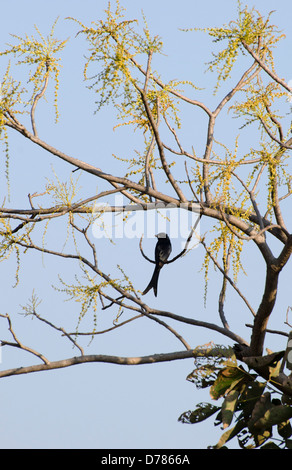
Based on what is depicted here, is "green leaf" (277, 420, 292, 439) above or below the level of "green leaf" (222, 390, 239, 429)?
below

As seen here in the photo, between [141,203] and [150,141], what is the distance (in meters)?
0.47

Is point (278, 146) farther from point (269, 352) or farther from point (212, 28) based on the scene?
point (269, 352)

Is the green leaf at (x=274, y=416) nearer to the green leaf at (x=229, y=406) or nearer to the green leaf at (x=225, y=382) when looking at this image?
the green leaf at (x=229, y=406)

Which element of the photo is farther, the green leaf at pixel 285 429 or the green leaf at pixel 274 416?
the green leaf at pixel 285 429

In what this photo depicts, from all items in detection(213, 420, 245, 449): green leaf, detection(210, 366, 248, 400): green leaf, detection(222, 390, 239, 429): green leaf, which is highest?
detection(210, 366, 248, 400): green leaf

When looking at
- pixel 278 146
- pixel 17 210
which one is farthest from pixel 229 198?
pixel 17 210

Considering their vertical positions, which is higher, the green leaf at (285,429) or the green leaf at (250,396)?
the green leaf at (250,396)

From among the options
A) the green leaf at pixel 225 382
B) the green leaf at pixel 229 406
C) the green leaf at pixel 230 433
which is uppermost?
the green leaf at pixel 225 382

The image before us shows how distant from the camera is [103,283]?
Result: 515 cm

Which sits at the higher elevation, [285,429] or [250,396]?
[250,396]

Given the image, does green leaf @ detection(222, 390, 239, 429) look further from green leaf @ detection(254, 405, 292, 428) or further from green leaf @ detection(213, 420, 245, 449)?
green leaf @ detection(254, 405, 292, 428)

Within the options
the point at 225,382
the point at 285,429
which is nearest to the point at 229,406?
the point at 225,382

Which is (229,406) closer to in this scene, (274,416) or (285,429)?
(274,416)
